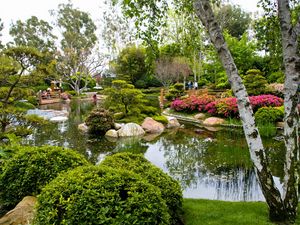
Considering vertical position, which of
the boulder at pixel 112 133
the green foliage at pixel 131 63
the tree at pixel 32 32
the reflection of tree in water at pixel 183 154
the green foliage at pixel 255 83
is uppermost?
the tree at pixel 32 32

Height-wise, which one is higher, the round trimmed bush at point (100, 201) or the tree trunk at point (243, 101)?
the tree trunk at point (243, 101)

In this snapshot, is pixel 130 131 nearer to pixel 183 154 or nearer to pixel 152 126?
pixel 152 126

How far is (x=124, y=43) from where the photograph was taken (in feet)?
119

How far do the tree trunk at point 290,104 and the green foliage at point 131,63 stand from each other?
29181 mm

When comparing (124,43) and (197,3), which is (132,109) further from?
(124,43)

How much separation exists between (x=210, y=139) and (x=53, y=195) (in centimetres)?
796

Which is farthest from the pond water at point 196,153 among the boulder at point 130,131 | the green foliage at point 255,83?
the green foliage at point 255,83

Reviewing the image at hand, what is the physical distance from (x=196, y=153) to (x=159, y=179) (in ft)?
16.4

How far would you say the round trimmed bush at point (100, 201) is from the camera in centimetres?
221

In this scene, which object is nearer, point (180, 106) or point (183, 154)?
point (183, 154)

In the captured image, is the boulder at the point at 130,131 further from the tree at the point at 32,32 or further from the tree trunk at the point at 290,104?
the tree at the point at 32,32

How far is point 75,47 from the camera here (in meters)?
33.1

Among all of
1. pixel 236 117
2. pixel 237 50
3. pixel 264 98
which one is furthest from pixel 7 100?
pixel 237 50

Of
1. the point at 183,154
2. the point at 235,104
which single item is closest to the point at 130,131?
the point at 183,154
